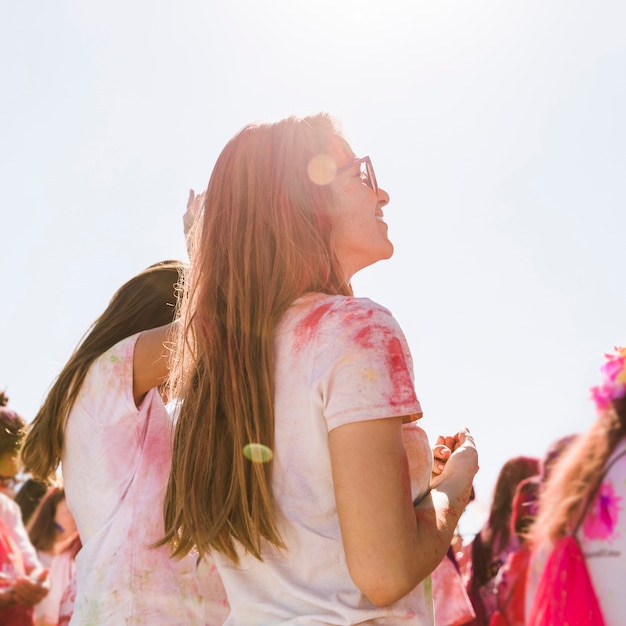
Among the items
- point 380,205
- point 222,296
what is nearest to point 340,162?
point 380,205

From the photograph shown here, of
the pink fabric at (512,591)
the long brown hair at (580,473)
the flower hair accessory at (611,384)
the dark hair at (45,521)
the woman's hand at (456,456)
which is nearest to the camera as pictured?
the woman's hand at (456,456)

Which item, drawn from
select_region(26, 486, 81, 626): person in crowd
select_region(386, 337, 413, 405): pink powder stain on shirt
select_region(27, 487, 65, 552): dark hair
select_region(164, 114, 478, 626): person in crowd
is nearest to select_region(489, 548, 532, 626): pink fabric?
select_region(26, 486, 81, 626): person in crowd

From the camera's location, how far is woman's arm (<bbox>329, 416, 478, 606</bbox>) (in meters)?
1.39

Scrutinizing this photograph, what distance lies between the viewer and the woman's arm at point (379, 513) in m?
1.39

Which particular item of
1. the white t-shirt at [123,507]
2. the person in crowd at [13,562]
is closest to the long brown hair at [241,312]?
the white t-shirt at [123,507]

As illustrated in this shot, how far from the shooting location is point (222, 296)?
1781mm

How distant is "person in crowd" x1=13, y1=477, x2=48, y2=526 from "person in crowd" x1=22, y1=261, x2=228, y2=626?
433 centimetres

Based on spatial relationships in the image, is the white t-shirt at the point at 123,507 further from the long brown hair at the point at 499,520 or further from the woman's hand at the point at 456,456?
the long brown hair at the point at 499,520

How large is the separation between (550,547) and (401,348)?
185cm

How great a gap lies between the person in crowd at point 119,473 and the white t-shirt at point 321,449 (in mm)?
778

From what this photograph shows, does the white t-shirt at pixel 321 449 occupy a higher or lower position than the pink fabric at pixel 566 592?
higher

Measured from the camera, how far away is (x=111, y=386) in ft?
7.98

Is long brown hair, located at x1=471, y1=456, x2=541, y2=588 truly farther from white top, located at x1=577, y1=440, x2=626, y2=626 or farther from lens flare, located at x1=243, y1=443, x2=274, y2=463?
lens flare, located at x1=243, y1=443, x2=274, y2=463

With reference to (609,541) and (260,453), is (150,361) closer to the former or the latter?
(260,453)
